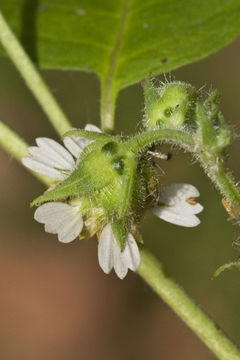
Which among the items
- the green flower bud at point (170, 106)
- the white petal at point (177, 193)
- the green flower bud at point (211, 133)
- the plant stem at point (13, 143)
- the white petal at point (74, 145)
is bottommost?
the green flower bud at point (211, 133)

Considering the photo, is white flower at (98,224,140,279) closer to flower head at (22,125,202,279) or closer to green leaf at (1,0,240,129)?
flower head at (22,125,202,279)

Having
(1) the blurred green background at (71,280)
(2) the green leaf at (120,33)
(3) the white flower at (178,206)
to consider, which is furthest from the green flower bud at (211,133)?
(1) the blurred green background at (71,280)

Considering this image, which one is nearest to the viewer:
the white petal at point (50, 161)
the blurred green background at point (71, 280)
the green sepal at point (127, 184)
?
the green sepal at point (127, 184)

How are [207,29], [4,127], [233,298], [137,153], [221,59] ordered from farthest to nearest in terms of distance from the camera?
[221,59]
[233,298]
[207,29]
[4,127]
[137,153]

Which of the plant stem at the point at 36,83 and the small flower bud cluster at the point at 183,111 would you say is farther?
the plant stem at the point at 36,83

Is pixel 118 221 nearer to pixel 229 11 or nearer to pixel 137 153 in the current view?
pixel 137 153

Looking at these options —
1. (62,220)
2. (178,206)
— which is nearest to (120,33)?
(178,206)

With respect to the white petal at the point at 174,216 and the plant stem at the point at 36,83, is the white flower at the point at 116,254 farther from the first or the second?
the plant stem at the point at 36,83

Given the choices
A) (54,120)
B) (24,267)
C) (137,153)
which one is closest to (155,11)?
(54,120)
